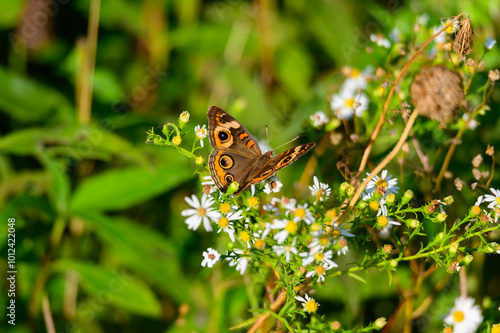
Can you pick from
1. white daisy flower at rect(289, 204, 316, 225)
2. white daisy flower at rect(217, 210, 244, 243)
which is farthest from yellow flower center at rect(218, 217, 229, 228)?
white daisy flower at rect(289, 204, 316, 225)

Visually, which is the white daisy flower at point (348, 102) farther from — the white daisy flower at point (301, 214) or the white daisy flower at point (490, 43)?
the white daisy flower at point (301, 214)

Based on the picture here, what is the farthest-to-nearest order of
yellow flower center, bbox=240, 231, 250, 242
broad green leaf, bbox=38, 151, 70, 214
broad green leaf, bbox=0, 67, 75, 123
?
broad green leaf, bbox=0, 67, 75, 123 < broad green leaf, bbox=38, 151, 70, 214 < yellow flower center, bbox=240, 231, 250, 242

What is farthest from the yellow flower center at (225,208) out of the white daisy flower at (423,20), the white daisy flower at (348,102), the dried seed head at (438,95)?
the white daisy flower at (423,20)

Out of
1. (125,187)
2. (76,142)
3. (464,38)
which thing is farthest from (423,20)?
(76,142)

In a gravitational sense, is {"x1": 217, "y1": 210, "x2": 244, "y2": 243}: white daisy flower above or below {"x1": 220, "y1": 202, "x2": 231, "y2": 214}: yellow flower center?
below

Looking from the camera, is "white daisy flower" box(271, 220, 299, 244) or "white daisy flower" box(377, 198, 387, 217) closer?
→ "white daisy flower" box(271, 220, 299, 244)

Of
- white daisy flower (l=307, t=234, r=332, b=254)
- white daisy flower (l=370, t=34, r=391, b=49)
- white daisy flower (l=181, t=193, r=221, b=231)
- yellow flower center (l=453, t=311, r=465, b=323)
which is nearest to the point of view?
white daisy flower (l=307, t=234, r=332, b=254)

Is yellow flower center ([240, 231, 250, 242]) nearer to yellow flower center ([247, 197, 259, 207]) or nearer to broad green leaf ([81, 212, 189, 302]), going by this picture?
yellow flower center ([247, 197, 259, 207])
